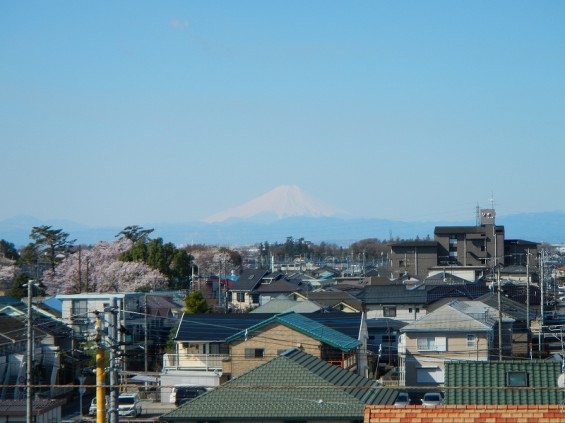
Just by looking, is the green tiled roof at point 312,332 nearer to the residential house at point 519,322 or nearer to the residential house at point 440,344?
the residential house at point 440,344

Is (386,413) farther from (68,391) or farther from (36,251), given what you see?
(36,251)

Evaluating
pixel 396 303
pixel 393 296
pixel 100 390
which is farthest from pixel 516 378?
pixel 393 296

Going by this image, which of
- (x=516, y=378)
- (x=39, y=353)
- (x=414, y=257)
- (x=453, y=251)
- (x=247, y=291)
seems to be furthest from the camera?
(x=453, y=251)

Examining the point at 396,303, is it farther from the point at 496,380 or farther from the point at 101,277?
the point at 496,380

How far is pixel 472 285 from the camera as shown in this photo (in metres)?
38.3

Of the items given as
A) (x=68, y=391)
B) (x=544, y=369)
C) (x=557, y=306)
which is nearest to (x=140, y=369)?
(x=68, y=391)

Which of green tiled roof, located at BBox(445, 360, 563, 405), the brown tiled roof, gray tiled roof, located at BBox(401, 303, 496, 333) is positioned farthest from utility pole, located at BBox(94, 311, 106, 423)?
gray tiled roof, located at BBox(401, 303, 496, 333)

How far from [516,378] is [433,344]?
1254 centimetres

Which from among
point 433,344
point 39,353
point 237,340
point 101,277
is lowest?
point 39,353

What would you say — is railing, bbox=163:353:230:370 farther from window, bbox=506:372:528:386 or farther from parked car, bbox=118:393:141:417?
window, bbox=506:372:528:386

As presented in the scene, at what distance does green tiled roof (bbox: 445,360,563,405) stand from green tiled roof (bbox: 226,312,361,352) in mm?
8540

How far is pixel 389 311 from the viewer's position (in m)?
35.1

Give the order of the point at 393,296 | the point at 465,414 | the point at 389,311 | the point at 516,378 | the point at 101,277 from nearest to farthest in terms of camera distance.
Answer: the point at 465,414
the point at 516,378
the point at 389,311
the point at 393,296
the point at 101,277

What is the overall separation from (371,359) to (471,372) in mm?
13464
